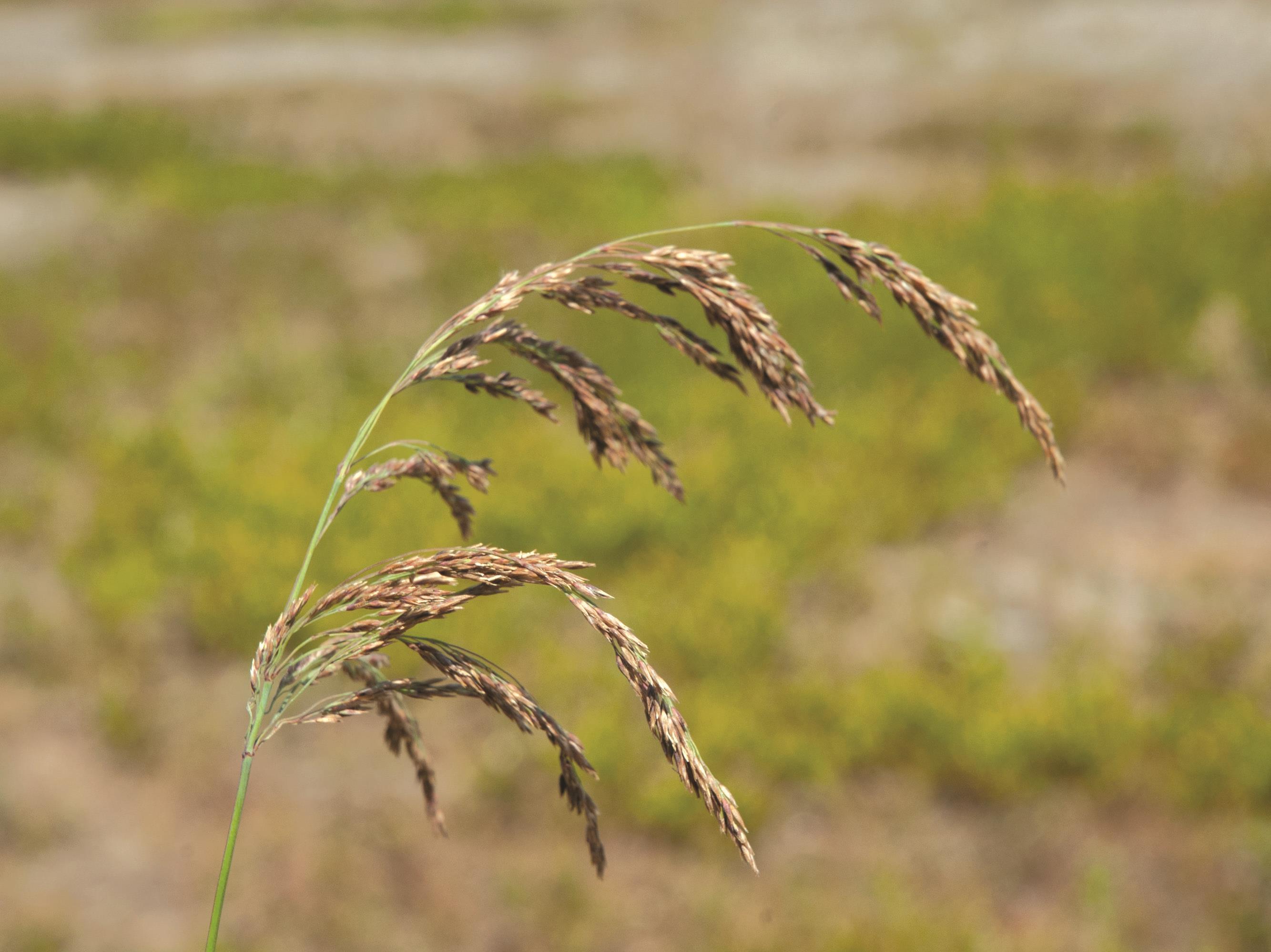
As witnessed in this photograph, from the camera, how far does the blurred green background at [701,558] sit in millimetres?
4223

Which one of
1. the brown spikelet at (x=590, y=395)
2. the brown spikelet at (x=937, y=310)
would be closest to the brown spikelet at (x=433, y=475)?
the brown spikelet at (x=590, y=395)

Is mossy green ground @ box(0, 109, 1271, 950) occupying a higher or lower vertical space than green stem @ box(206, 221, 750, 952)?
lower

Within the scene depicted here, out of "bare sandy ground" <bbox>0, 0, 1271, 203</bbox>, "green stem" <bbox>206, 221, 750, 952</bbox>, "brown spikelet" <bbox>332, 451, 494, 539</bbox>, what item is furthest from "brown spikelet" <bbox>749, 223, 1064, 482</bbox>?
"bare sandy ground" <bbox>0, 0, 1271, 203</bbox>

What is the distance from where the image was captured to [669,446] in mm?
7297

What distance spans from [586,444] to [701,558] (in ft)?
16.5

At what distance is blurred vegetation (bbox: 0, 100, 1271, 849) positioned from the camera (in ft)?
15.8

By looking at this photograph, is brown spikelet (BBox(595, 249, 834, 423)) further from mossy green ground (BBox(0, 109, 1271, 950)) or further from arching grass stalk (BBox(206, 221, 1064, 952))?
mossy green ground (BBox(0, 109, 1271, 950))

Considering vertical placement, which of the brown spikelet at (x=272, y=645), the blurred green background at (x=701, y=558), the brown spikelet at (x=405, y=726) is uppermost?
the brown spikelet at (x=272, y=645)

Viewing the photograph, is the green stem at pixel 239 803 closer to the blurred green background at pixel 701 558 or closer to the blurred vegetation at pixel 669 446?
the blurred green background at pixel 701 558

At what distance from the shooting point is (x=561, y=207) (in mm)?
12109

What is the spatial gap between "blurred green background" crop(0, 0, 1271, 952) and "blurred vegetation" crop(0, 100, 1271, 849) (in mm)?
31

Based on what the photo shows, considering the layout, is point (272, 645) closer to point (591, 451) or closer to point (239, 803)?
point (239, 803)

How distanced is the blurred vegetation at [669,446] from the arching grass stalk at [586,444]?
307cm

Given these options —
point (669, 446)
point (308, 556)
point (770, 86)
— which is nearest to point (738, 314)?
point (308, 556)
